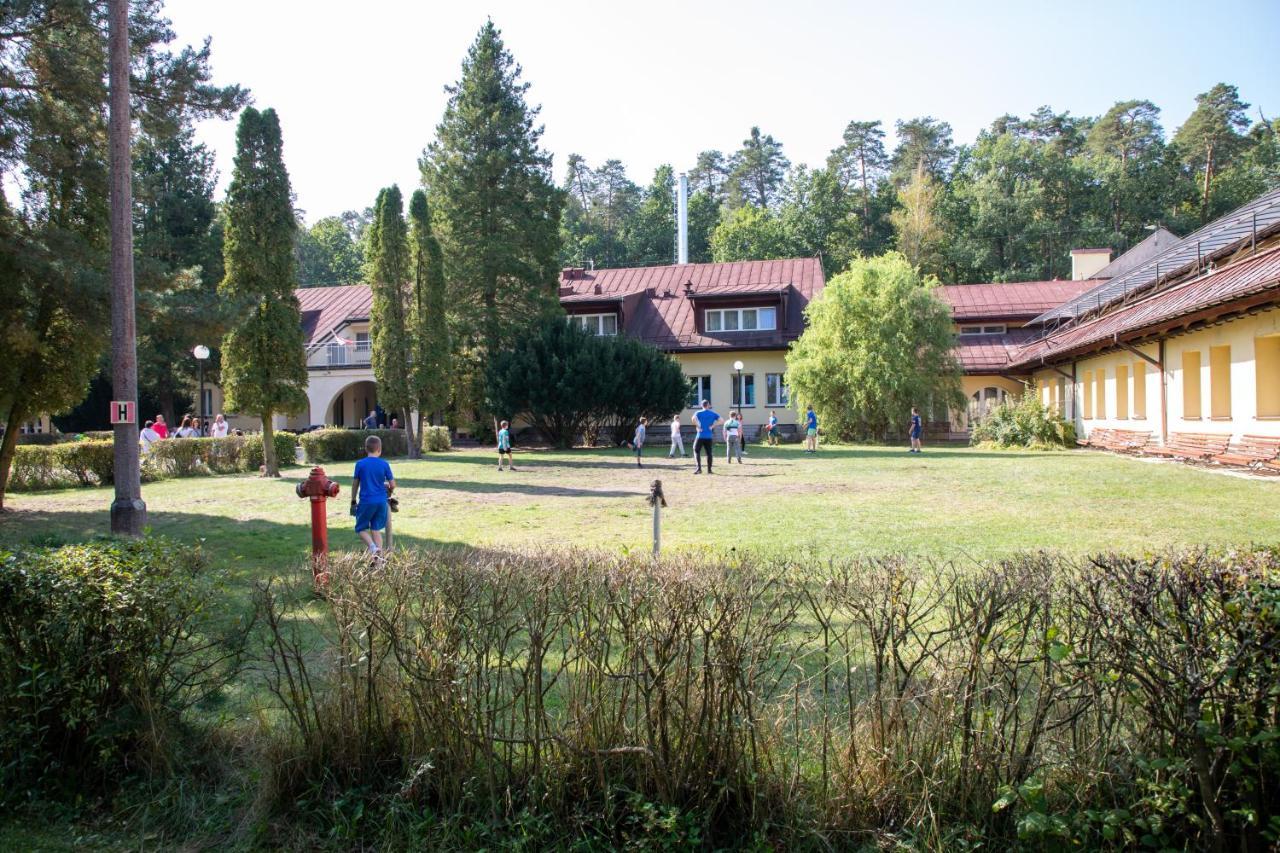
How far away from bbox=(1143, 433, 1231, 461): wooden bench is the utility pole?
71.3 feet

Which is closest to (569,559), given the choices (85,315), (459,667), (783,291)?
(459,667)

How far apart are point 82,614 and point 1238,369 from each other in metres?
21.9

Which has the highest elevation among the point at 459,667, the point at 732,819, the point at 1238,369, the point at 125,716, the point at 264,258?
the point at 264,258

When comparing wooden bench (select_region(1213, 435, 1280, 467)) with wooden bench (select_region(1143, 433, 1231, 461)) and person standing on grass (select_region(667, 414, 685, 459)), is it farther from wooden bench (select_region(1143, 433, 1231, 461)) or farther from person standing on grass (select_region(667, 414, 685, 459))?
person standing on grass (select_region(667, 414, 685, 459))

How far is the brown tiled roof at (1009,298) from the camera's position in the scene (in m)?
46.1

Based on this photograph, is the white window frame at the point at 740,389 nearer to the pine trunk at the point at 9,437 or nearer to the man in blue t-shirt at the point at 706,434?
the man in blue t-shirt at the point at 706,434

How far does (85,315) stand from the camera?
45.5 feet

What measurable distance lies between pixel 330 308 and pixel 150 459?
2867 centimetres

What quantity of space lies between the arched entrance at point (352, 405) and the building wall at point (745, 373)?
19547 mm

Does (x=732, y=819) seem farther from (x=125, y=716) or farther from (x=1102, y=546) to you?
(x=1102, y=546)

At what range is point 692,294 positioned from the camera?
144 feet

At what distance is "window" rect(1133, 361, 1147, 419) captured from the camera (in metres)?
25.0

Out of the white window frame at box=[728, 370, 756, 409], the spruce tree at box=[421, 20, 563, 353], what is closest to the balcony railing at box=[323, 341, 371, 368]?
the spruce tree at box=[421, 20, 563, 353]

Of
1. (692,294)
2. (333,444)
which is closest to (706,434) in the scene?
(333,444)
